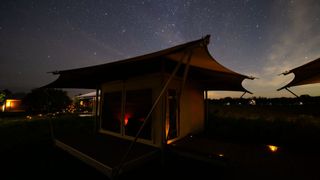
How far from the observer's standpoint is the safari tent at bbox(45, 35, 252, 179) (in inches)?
136

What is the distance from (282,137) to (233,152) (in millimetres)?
2413

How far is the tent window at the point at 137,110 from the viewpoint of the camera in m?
4.89

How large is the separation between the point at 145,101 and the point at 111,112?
2.14 meters

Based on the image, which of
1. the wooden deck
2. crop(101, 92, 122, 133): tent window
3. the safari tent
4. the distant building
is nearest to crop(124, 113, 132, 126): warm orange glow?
the safari tent

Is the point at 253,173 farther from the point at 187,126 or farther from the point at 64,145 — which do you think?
the point at 64,145

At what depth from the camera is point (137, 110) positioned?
5.34 metres

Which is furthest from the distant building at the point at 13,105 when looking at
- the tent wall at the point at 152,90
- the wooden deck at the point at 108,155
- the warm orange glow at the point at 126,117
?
the wooden deck at the point at 108,155

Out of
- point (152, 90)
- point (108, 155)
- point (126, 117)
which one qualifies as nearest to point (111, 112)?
point (126, 117)

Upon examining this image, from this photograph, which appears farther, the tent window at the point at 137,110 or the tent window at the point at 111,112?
the tent window at the point at 111,112

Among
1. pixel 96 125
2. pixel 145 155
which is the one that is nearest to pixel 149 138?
pixel 145 155

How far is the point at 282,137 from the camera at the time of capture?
16.6 feet

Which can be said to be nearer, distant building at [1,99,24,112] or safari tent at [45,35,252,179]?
safari tent at [45,35,252,179]

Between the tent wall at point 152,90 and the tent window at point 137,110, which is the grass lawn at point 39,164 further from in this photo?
the tent window at point 137,110

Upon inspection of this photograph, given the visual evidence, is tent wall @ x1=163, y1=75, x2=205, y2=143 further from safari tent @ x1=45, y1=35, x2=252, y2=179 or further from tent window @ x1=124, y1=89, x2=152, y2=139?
tent window @ x1=124, y1=89, x2=152, y2=139
